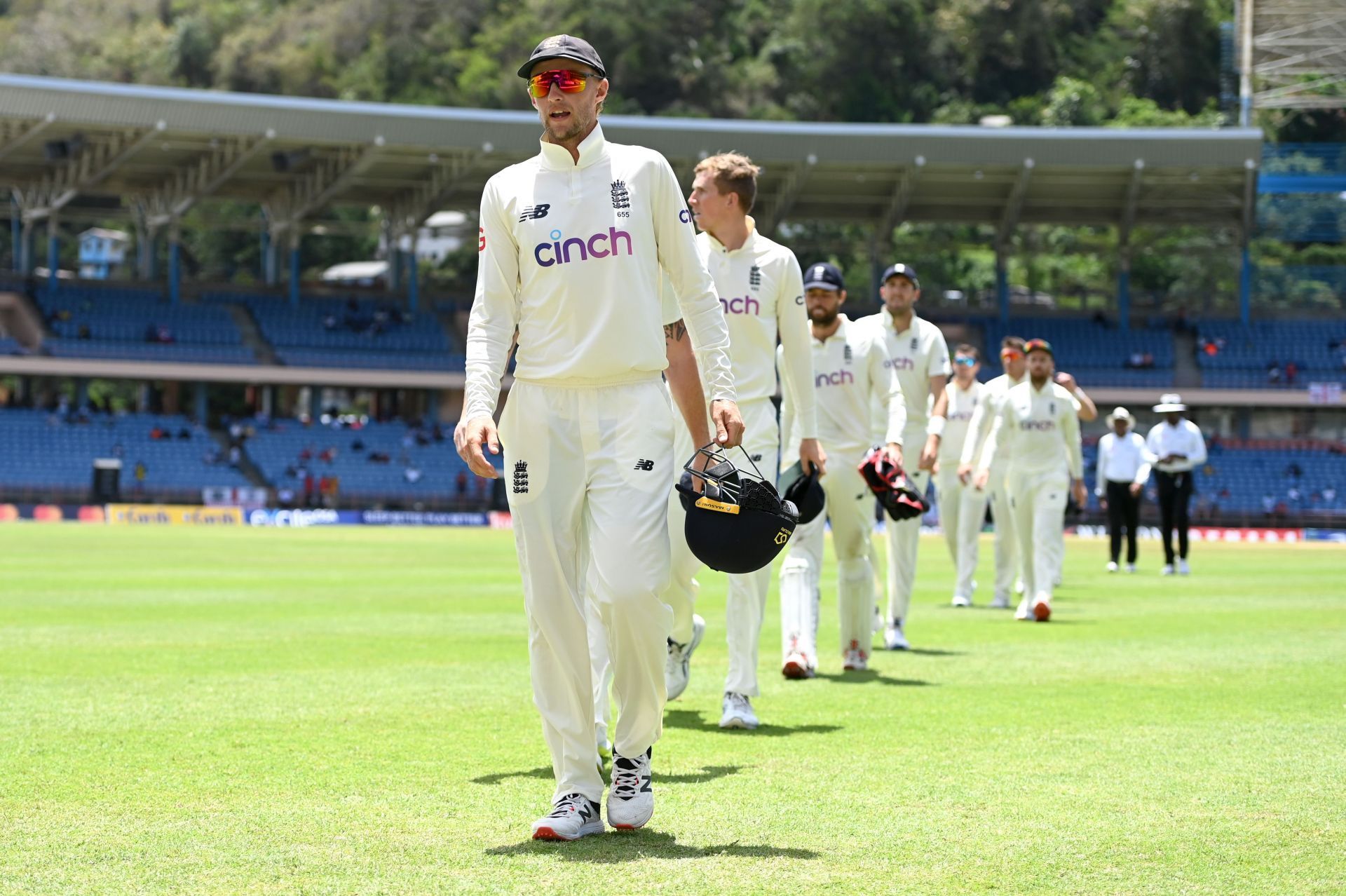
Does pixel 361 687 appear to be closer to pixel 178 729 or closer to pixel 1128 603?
pixel 178 729

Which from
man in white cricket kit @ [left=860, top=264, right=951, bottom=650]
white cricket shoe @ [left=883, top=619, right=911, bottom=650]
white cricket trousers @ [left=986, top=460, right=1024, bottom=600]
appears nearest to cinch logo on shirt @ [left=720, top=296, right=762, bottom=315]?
man in white cricket kit @ [left=860, top=264, right=951, bottom=650]

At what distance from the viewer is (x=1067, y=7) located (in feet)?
314

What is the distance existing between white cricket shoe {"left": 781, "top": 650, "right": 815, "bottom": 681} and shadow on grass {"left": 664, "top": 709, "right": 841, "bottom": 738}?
65.9 inches

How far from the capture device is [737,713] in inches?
333

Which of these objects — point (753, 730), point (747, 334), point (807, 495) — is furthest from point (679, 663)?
point (747, 334)

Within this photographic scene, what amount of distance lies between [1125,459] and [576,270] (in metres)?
19.7

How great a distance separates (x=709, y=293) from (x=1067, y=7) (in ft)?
314

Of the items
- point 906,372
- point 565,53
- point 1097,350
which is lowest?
point 906,372

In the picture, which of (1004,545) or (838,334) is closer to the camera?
(838,334)

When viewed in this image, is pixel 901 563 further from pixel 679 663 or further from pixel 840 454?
pixel 679 663

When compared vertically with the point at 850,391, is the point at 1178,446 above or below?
below

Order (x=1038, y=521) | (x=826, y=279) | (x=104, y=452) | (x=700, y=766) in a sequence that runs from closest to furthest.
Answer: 1. (x=700, y=766)
2. (x=826, y=279)
3. (x=1038, y=521)
4. (x=104, y=452)

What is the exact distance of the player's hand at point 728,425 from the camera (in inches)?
233

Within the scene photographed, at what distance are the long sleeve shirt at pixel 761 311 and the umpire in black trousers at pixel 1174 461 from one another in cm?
1563
